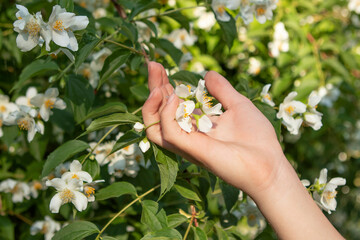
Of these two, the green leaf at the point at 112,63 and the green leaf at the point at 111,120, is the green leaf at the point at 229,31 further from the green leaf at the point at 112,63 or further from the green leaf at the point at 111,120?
the green leaf at the point at 111,120

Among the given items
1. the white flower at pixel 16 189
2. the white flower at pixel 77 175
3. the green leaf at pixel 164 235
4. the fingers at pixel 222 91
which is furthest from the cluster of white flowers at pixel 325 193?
the white flower at pixel 16 189

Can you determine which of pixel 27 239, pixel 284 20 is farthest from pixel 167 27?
pixel 27 239

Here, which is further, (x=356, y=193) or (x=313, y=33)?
(x=356, y=193)

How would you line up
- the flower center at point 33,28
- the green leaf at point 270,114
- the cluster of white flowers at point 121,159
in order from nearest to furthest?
the flower center at point 33,28 < the green leaf at point 270,114 < the cluster of white flowers at point 121,159

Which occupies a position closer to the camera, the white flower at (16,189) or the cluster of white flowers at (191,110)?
the cluster of white flowers at (191,110)

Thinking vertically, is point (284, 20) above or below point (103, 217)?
above

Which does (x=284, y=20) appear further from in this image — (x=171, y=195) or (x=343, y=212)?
(x=343, y=212)

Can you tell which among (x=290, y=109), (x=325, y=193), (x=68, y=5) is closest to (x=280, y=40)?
(x=290, y=109)

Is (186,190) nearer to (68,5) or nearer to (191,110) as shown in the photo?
(191,110)
